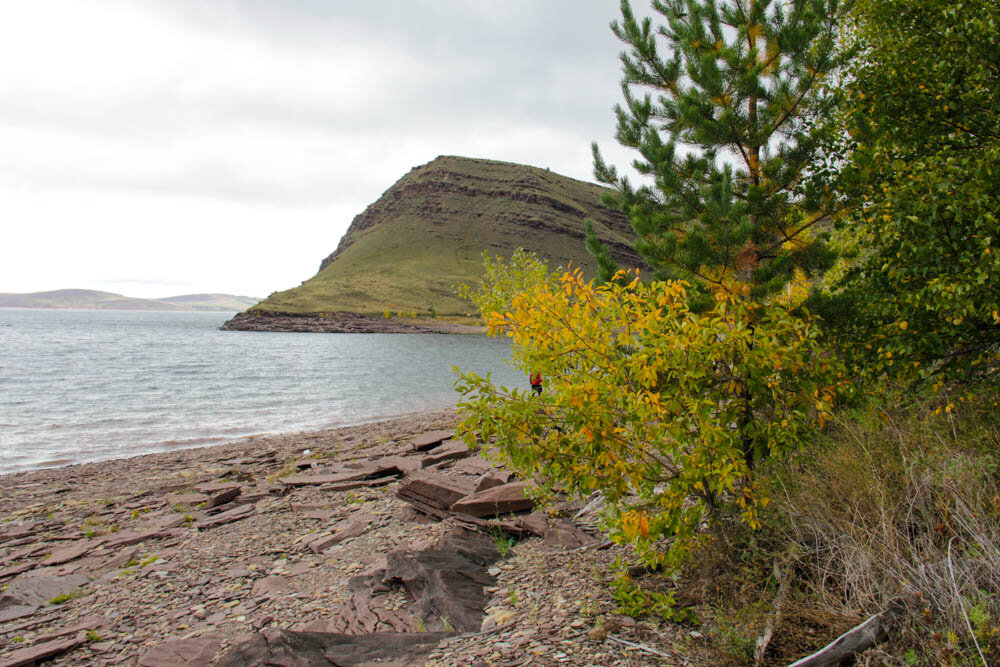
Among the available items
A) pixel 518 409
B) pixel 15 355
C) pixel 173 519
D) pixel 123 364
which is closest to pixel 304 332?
pixel 15 355

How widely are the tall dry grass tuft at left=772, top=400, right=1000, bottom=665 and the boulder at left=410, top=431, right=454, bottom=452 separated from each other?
37.4ft

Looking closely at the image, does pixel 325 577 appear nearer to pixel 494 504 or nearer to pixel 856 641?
pixel 494 504

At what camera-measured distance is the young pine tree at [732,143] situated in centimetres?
841

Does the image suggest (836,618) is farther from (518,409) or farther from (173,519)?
(173,519)

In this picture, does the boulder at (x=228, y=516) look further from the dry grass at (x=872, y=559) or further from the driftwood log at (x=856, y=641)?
the driftwood log at (x=856, y=641)

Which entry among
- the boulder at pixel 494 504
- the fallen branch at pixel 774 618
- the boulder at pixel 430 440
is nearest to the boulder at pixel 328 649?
the fallen branch at pixel 774 618

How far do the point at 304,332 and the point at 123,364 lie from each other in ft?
235

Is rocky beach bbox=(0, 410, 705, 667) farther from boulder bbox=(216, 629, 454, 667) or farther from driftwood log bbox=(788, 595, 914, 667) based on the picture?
driftwood log bbox=(788, 595, 914, 667)

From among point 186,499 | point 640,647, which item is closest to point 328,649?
point 640,647

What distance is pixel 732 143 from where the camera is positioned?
940 cm

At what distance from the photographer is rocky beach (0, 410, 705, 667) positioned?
4.88 meters

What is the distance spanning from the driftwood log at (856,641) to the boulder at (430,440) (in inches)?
487

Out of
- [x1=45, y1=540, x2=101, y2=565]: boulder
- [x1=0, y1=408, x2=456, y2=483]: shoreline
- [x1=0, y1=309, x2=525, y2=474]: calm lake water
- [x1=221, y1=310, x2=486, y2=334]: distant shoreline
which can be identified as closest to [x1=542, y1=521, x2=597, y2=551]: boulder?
[x1=0, y1=309, x2=525, y2=474]: calm lake water

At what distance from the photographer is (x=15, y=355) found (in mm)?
68500
